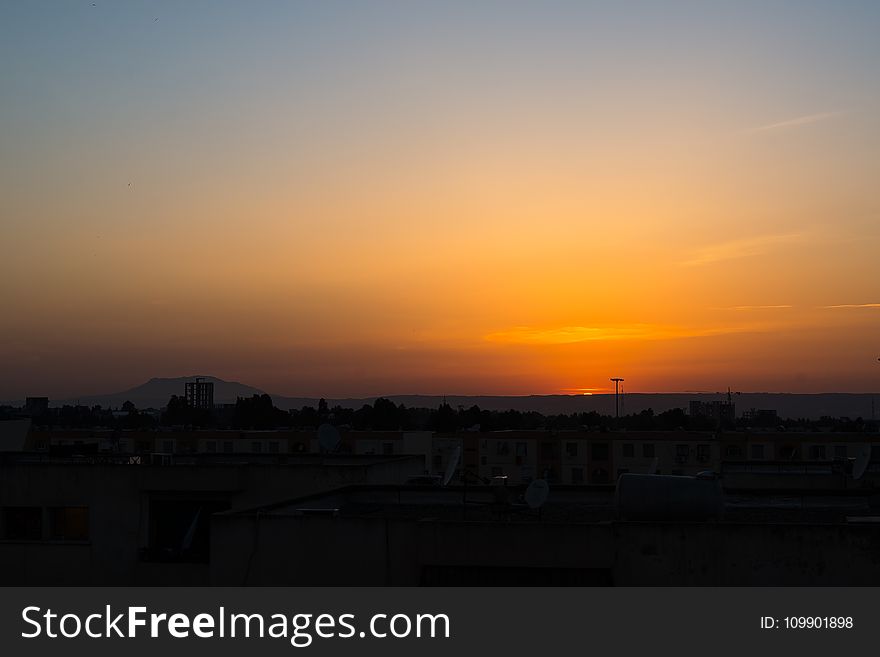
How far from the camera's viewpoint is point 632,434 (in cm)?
9294

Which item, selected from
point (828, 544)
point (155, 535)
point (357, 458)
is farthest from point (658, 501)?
point (357, 458)

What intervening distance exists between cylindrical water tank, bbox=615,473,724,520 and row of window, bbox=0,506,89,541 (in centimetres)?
2043

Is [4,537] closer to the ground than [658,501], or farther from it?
closer to the ground

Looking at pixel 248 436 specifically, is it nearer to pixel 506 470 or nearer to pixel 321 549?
pixel 506 470

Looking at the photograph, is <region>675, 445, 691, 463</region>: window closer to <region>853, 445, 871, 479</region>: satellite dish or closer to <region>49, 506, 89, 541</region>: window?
<region>853, 445, 871, 479</region>: satellite dish

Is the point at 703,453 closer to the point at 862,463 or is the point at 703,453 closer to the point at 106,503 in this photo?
the point at 862,463

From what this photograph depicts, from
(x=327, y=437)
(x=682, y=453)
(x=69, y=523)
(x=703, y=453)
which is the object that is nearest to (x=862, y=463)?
(x=327, y=437)

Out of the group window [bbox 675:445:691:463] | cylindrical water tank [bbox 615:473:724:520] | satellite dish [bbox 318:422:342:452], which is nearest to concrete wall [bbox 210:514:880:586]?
cylindrical water tank [bbox 615:473:724:520]

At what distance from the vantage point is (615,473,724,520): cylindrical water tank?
20.6m

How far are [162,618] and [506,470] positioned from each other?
271ft

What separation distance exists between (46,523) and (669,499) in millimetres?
22605

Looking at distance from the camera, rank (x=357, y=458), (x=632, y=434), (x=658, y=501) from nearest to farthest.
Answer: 1. (x=658, y=501)
2. (x=357, y=458)
3. (x=632, y=434)

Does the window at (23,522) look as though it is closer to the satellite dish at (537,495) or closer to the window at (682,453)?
the satellite dish at (537,495)

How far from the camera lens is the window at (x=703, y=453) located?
294 ft
